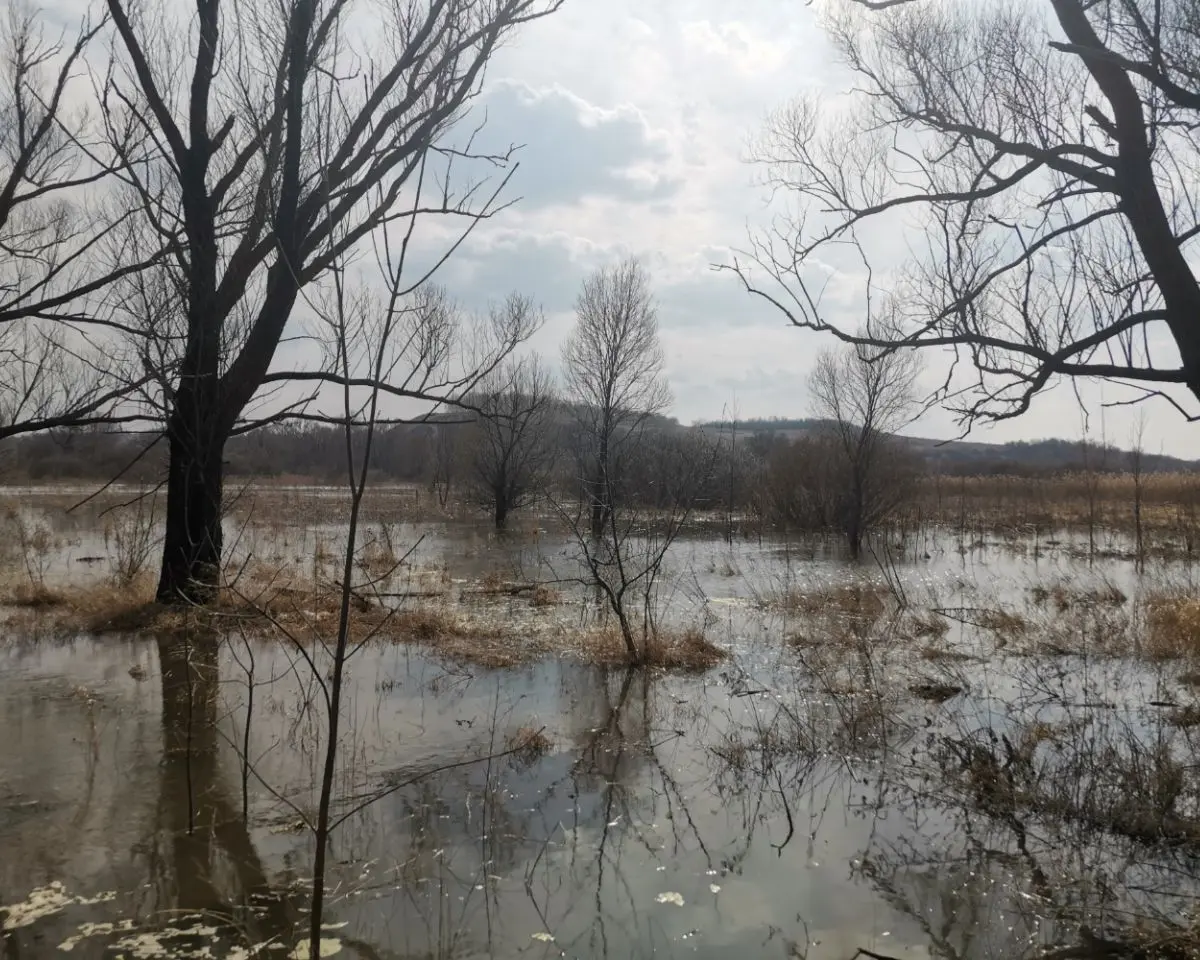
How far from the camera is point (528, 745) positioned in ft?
17.6

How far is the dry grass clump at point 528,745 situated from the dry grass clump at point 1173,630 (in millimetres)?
5931

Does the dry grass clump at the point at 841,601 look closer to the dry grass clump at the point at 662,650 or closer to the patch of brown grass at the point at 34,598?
the dry grass clump at the point at 662,650

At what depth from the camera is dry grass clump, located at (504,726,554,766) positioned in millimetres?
5289

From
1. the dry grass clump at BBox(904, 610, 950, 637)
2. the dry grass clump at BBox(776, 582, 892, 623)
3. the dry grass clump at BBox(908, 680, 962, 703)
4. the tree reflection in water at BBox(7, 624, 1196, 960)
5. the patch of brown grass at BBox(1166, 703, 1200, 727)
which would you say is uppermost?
the dry grass clump at BBox(776, 582, 892, 623)

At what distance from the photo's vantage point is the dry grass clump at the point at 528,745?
5.29m

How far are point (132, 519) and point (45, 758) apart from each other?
13.1 meters

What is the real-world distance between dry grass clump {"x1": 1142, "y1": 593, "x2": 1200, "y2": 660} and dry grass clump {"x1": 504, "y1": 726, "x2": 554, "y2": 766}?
19.5ft

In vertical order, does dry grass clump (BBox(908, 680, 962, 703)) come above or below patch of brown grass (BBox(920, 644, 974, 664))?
below

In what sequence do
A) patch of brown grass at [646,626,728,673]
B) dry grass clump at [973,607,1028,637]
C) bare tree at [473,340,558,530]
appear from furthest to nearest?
bare tree at [473,340,558,530] → dry grass clump at [973,607,1028,637] → patch of brown grass at [646,626,728,673]

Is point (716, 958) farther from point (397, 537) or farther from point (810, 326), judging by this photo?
point (397, 537)

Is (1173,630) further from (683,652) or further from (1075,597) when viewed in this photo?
(683,652)

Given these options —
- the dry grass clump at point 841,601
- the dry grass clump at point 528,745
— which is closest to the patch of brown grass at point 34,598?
the dry grass clump at point 528,745

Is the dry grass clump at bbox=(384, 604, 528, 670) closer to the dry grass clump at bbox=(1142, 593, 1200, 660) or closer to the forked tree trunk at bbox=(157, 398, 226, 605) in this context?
the forked tree trunk at bbox=(157, 398, 226, 605)

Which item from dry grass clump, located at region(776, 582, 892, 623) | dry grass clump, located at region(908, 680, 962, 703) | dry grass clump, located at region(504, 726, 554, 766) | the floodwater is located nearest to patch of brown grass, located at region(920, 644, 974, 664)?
the floodwater
